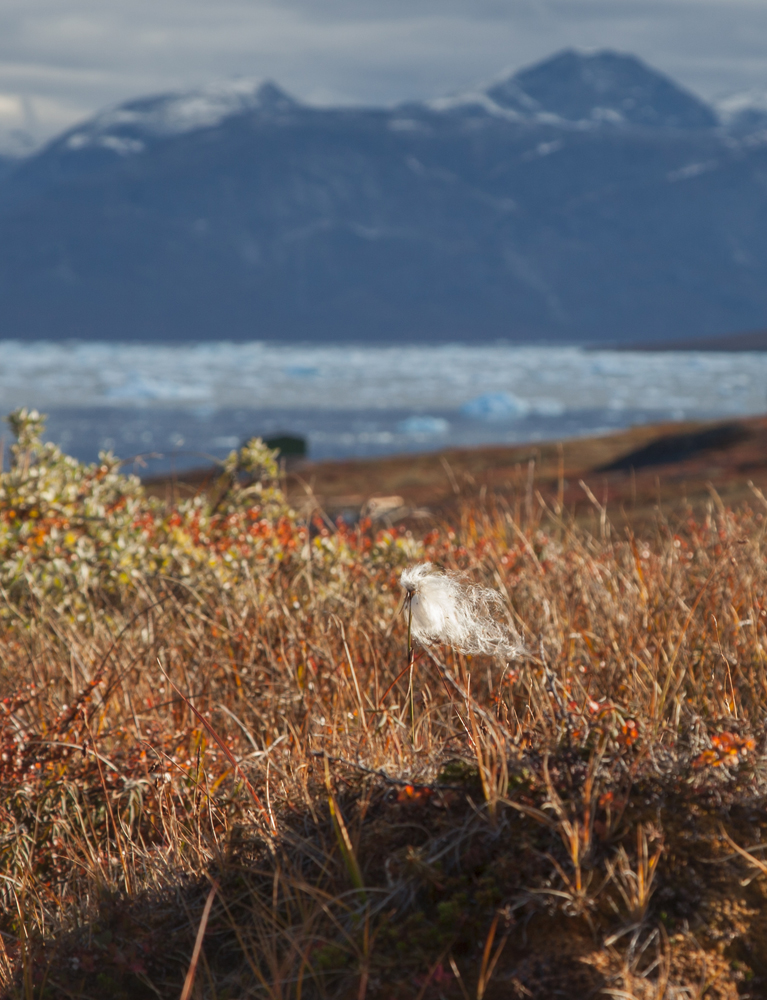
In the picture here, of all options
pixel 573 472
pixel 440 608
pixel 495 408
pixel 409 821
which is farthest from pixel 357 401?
pixel 409 821

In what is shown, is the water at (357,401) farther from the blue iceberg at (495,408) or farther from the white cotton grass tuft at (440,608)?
the white cotton grass tuft at (440,608)

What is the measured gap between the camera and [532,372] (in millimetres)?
85750

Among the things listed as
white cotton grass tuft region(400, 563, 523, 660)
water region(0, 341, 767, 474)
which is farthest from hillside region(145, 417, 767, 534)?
white cotton grass tuft region(400, 563, 523, 660)

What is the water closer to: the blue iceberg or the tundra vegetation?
the blue iceberg

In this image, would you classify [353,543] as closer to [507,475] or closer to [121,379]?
[507,475]

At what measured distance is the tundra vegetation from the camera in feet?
6.23

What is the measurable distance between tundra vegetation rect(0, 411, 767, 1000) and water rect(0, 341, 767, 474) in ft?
86.2

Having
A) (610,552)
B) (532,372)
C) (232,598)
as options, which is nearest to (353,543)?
(232,598)

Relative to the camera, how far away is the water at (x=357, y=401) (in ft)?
145

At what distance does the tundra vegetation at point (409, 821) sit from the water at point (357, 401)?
2626 centimetres

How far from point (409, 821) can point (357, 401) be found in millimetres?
59204

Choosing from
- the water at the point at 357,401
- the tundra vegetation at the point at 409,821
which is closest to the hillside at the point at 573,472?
the tundra vegetation at the point at 409,821

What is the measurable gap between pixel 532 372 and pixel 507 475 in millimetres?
67785

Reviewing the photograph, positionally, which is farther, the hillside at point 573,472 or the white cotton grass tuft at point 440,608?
the hillside at point 573,472
